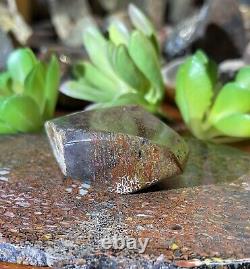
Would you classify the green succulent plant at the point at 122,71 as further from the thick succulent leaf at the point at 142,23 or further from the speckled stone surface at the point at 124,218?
the speckled stone surface at the point at 124,218

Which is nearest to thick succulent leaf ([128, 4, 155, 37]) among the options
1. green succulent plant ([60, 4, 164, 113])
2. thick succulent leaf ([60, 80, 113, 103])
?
green succulent plant ([60, 4, 164, 113])

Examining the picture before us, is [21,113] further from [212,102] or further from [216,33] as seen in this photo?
[216,33]

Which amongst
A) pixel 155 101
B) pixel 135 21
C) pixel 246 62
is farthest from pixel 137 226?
pixel 246 62

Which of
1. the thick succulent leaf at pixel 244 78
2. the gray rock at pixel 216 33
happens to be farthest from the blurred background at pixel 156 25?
the thick succulent leaf at pixel 244 78

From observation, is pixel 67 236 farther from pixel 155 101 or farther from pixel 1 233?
pixel 155 101

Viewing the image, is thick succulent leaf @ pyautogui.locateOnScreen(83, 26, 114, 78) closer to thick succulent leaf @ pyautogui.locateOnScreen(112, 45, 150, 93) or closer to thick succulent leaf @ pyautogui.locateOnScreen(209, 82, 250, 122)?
thick succulent leaf @ pyautogui.locateOnScreen(112, 45, 150, 93)

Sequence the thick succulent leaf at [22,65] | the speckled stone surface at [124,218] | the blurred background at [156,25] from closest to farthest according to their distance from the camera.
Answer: the speckled stone surface at [124,218]
the thick succulent leaf at [22,65]
the blurred background at [156,25]

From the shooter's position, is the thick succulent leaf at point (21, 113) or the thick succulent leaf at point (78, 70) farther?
the thick succulent leaf at point (78, 70)
